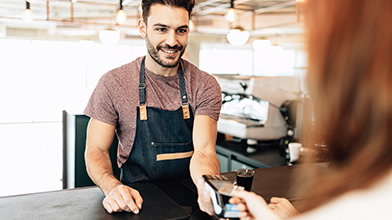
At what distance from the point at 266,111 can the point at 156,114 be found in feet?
6.03

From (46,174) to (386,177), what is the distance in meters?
5.86

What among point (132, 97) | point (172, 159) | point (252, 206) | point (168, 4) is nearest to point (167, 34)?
point (168, 4)

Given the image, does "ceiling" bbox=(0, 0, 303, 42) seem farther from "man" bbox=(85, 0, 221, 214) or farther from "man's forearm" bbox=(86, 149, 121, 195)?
"man's forearm" bbox=(86, 149, 121, 195)

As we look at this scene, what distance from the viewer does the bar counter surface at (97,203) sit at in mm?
1298

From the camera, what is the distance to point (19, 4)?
23.2ft

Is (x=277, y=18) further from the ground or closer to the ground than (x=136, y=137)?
further from the ground

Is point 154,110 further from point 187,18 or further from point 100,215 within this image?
point 100,215

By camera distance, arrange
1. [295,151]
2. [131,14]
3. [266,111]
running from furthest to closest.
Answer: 1. [131,14]
2. [266,111]
3. [295,151]

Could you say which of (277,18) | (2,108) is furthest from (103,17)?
(2,108)

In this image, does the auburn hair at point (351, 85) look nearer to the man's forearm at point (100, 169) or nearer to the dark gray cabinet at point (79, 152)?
the man's forearm at point (100, 169)

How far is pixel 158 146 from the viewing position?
1.97 m

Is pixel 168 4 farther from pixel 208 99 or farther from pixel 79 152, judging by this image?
pixel 79 152

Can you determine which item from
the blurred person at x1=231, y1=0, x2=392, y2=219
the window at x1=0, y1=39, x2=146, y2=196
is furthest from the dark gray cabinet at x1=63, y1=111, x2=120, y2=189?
the window at x1=0, y1=39, x2=146, y2=196

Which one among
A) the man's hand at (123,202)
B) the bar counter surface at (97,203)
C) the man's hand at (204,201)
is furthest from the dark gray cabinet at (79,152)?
the man's hand at (204,201)
